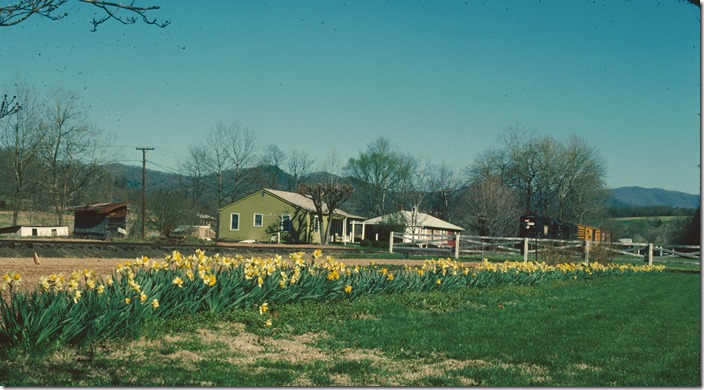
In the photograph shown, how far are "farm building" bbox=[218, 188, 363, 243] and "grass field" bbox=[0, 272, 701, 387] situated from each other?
37793 mm

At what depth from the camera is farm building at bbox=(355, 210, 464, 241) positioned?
154 ft

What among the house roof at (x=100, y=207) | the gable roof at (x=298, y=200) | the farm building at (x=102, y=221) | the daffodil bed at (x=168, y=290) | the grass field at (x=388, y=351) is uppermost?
the gable roof at (x=298, y=200)

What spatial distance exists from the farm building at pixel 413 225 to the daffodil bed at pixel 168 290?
3396 cm

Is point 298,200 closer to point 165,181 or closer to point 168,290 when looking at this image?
point 165,181

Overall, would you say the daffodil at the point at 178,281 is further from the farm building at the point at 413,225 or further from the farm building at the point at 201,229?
the farm building at the point at 413,225

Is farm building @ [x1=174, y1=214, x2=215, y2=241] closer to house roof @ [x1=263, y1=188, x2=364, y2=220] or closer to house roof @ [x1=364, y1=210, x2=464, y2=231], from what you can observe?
house roof @ [x1=263, y1=188, x2=364, y2=220]

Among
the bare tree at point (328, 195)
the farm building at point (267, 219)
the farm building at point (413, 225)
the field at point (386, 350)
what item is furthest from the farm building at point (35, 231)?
the field at point (386, 350)

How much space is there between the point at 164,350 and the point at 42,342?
0.95 meters

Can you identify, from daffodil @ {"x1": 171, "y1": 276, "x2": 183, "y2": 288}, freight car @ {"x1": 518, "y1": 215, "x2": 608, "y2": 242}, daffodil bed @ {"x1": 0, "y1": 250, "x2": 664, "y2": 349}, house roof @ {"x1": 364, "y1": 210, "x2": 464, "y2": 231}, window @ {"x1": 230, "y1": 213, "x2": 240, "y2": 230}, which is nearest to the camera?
daffodil bed @ {"x1": 0, "y1": 250, "x2": 664, "y2": 349}

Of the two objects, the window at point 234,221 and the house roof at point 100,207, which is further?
the window at point 234,221

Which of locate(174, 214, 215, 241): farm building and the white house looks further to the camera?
the white house

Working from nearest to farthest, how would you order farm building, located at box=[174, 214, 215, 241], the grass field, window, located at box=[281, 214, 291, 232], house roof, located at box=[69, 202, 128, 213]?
the grass field
house roof, located at box=[69, 202, 128, 213]
farm building, located at box=[174, 214, 215, 241]
window, located at box=[281, 214, 291, 232]

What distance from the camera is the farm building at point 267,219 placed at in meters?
47.1

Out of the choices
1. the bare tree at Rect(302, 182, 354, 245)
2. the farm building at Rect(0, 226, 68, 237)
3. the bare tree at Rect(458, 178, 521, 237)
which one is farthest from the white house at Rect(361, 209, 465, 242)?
the farm building at Rect(0, 226, 68, 237)
